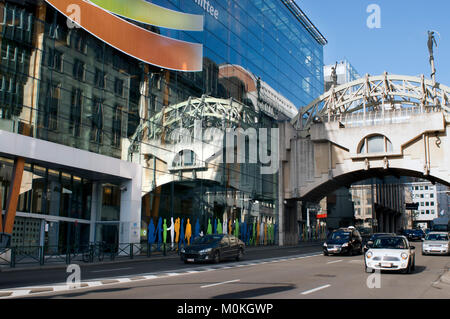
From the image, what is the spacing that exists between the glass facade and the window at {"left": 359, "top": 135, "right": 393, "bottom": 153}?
10.8 meters

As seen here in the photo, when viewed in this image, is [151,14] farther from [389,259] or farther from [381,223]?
[381,223]

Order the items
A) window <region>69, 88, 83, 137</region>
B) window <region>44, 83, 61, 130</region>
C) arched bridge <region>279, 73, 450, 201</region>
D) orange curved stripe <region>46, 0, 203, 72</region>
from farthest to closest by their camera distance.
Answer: arched bridge <region>279, 73, 450, 201</region>
orange curved stripe <region>46, 0, 203, 72</region>
window <region>69, 88, 83, 137</region>
window <region>44, 83, 61, 130</region>

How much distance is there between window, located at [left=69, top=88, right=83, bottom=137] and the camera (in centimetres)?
2925

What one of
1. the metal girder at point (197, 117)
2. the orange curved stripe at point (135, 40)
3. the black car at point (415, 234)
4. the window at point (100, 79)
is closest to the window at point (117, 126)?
the metal girder at point (197, 117)

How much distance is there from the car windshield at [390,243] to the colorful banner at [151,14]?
23610mm

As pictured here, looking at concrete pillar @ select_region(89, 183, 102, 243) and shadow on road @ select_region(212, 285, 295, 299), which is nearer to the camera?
shadow on road @ select_region(212, 285, 295, 299)

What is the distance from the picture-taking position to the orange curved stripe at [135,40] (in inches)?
1190

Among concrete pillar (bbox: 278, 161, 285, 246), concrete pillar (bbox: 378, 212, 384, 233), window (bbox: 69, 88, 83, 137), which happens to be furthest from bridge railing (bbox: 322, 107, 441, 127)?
concrete pillar (bbox: 378, 212, 384, 233)

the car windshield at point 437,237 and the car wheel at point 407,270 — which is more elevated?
the car windshield at point 437,237

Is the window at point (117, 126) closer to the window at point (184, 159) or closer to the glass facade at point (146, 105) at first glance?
the glass facade at point (146, 105)

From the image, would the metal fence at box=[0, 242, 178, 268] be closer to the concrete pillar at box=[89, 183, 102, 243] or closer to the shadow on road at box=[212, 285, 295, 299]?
the concrete pillar at box=[89, 183, 102, 243]

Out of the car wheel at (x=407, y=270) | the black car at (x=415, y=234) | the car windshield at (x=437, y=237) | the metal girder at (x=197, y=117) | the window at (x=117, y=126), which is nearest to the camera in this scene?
the car wheel at (x=407, y=270)

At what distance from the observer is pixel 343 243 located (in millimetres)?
29688

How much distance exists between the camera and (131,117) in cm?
3381
